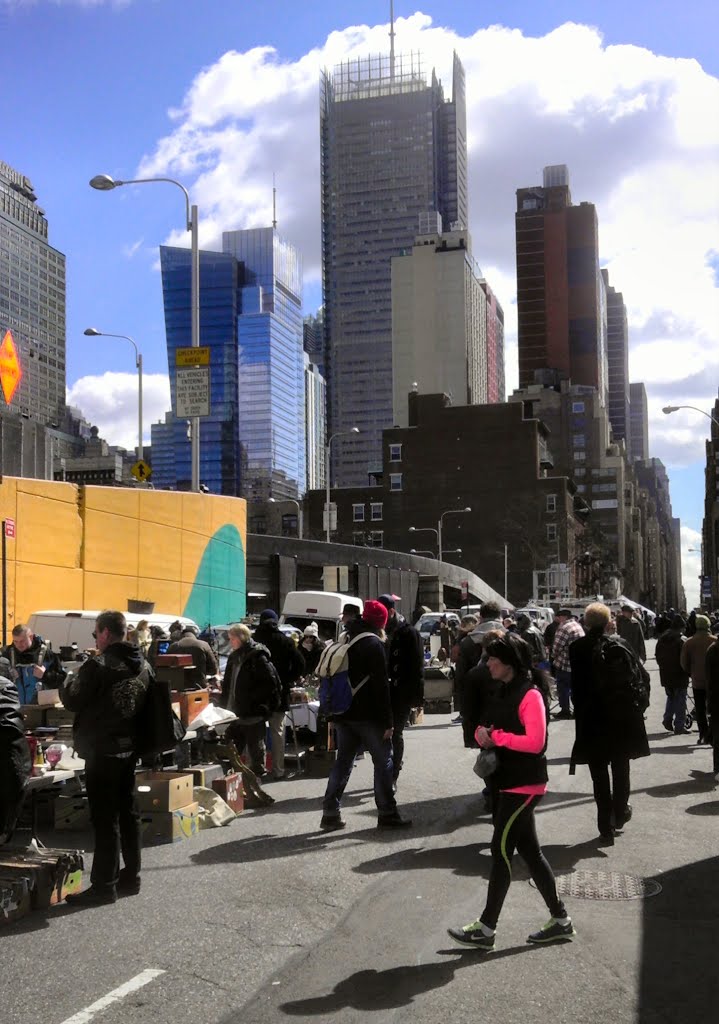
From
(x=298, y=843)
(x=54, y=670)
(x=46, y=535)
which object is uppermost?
(x=46, y=535)

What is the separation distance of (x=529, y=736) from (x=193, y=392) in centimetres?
1865

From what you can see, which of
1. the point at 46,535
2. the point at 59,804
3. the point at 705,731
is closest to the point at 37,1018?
the point at 59,804

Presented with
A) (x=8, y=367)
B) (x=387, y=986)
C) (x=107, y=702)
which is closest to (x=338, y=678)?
(x=107, y=702)

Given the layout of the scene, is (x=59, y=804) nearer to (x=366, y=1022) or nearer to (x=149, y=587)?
(x=366, y=1022)

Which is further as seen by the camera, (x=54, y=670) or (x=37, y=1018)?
(x=54, y=670)

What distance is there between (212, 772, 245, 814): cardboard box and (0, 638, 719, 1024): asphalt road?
0.31 meters

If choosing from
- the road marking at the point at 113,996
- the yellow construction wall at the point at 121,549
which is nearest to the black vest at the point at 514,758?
the road marking at the point at 113,996

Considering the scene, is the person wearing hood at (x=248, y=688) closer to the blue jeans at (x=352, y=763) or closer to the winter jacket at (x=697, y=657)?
the blue jeans at (x=352, y=763)

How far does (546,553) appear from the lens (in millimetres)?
105062

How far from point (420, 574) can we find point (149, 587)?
4046cm

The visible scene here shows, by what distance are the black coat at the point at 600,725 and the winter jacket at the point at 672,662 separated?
25.1 feet

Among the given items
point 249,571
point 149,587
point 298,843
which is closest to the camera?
point 298,843

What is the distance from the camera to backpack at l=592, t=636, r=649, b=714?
9109mm

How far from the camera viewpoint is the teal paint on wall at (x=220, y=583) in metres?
28.9
